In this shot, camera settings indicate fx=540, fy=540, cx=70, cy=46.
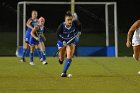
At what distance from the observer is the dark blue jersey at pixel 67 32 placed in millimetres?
14539

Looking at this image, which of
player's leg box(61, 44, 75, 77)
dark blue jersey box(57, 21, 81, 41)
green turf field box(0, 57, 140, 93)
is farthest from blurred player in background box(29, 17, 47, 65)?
player's leg box(61, 44, 75, 77)

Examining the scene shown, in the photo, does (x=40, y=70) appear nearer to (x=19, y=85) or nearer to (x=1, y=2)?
(x=19, y=85)

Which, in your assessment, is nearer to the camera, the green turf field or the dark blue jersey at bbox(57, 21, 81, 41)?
the green turf field

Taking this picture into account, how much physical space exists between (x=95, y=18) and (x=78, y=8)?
1.10 metres

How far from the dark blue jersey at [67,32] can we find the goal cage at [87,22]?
39.9ft

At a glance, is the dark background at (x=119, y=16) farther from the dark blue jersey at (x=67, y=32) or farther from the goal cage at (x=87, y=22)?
the dark blue jersey at (x=67, y=32)

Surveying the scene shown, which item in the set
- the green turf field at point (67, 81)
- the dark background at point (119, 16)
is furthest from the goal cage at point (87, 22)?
the green turf field at point (67, 81)

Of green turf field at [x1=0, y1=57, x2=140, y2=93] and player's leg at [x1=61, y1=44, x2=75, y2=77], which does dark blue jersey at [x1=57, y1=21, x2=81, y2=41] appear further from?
green turf field at [x1=0, y1=57, x2=140, y2=93]

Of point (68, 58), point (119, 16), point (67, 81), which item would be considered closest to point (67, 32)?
point (68, 58)

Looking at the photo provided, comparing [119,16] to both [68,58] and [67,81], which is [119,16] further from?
[67,81]

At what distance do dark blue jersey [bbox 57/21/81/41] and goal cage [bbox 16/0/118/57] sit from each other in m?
12.2

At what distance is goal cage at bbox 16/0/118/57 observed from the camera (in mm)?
27531

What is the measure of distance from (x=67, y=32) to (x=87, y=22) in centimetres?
1510

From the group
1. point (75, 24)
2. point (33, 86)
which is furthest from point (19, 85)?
point (75, 24)
